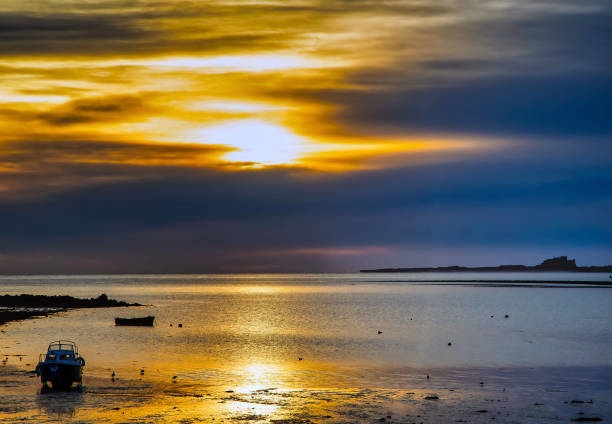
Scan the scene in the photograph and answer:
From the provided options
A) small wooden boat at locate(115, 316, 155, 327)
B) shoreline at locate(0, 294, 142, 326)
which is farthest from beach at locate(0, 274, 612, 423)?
shoreline at locate(0, 294, 142, 326)

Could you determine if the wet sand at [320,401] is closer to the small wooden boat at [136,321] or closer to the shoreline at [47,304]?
the small wooden boat at [136,321]

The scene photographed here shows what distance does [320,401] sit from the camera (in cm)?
3978

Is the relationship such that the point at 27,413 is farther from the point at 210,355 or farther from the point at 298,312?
the point at 298,312

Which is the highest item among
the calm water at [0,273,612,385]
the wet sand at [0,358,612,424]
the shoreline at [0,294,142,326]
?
the shoreline at [0,294,142,326]

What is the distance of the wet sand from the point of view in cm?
3522

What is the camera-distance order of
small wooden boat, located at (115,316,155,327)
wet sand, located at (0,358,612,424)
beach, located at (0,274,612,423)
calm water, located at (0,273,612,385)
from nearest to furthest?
wet sand, located at (0,358,612,424) → beach, located at (0,274,612,423) → calm water, located at (0,273,612,385) → small wooden boat, located at (115,316,155,327)

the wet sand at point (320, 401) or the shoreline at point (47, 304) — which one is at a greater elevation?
the shoreline at point (47, 304)

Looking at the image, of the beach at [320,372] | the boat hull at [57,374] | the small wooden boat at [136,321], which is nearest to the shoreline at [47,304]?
the small wooden boat at [136,321]

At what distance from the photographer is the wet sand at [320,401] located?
35.2m

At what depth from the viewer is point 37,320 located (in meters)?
99.5

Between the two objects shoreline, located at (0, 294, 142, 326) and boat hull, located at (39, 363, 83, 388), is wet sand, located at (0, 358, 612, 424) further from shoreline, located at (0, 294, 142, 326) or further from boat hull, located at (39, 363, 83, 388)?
shoreline, located at (0, 294, 142, 326)

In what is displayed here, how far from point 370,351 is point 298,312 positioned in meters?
65.4

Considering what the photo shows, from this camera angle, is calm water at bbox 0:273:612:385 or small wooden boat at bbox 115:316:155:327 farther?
small wooden boat at bbox 115:316:155:327

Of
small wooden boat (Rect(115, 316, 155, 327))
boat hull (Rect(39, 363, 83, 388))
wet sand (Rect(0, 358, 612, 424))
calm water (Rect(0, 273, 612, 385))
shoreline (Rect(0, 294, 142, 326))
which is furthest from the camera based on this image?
shoreline (Rect(0, 294, 142, 326))
